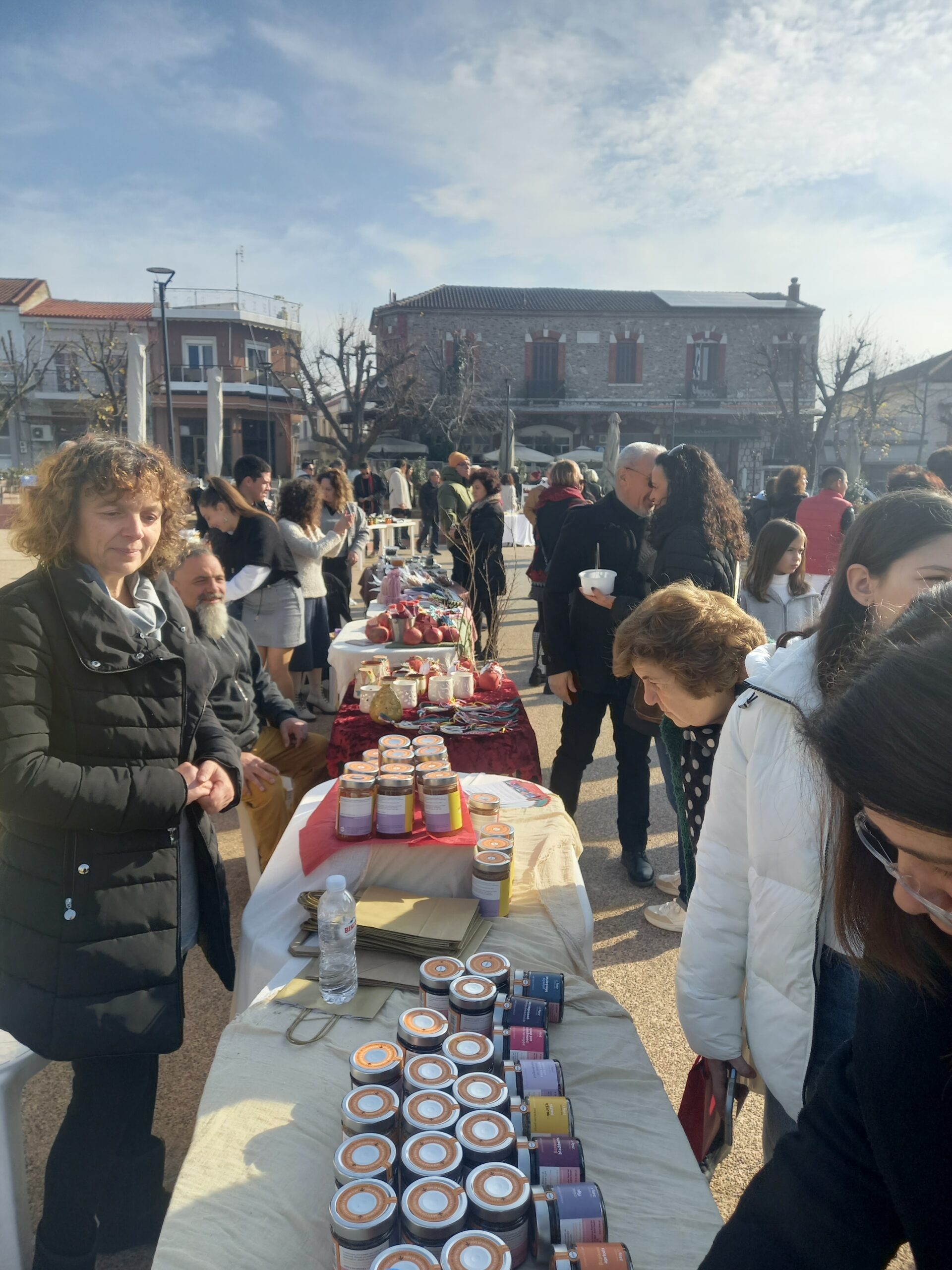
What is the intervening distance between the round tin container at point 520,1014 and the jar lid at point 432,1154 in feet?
1.07

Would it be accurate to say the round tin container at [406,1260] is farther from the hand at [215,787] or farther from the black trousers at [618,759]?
the black trousers at [618,759]

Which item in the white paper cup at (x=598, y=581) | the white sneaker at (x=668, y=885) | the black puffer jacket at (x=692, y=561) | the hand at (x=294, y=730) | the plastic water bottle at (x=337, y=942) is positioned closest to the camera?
the plastic water bottle at (x=337, y=942)

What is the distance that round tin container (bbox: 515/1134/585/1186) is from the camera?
3.82ft

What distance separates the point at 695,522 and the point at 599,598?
1.85 feet

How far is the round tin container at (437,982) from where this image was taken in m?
1.54

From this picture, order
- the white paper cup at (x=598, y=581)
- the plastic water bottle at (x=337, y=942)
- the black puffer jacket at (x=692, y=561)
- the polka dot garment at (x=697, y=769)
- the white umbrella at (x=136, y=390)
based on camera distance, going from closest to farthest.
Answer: the plastic water bottle at (x=337, y=942) → the polka dot garment at (x=697, y=769) → the black puffer jacket at (x=692, y=561) → the white paper cup at (x=598, y=581) → the white umbrella at (x=136, y=390)

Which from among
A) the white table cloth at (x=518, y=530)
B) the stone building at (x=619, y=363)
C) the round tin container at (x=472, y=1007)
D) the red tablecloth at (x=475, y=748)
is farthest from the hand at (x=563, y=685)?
the stone building at (x=619, y=363)

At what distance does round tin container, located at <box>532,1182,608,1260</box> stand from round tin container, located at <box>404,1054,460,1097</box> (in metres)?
0.22

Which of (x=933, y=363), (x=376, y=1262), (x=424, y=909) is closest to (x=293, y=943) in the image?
(x=424, y=909)

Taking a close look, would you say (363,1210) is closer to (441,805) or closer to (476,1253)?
(476,1253)

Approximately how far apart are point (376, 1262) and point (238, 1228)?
319mm

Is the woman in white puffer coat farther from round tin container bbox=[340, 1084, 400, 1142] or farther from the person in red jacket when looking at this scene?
the person in red jacket

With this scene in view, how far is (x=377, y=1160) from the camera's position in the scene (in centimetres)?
115

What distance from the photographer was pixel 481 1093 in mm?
1266
